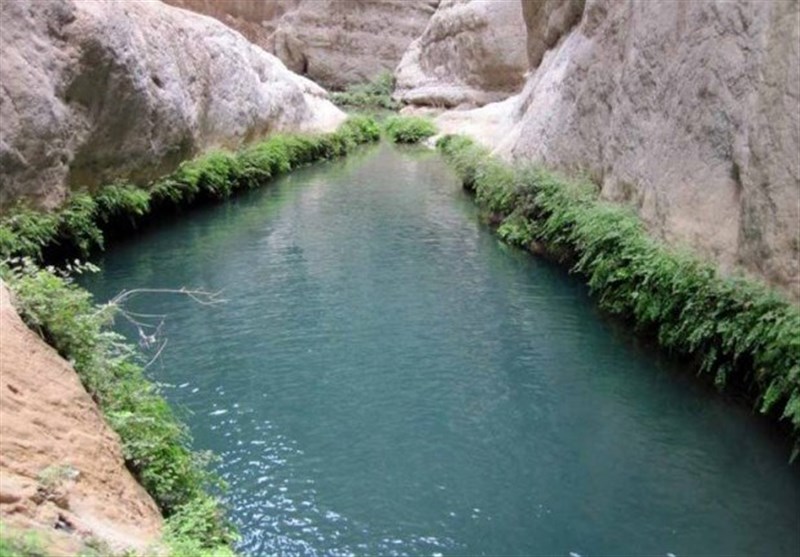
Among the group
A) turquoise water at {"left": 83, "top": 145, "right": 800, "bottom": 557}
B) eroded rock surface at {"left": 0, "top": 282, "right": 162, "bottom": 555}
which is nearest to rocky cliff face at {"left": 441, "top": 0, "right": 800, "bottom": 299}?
turquoise water at {"left": 83, "top": 145, "right": 800, "bottom": 557}

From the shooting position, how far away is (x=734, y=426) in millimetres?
10383

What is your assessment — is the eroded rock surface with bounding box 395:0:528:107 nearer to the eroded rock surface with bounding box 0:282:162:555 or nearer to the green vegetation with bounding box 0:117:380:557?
the green vegetation with bounding box 0:117:380:557

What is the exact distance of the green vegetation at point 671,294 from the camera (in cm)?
964

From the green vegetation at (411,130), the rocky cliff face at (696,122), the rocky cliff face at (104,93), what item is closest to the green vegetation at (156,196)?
the rocky cliff face at (104,93)

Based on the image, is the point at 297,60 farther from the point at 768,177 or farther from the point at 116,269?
the point at 768,177

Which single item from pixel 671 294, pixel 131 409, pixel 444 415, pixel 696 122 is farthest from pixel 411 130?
pixel 131 409

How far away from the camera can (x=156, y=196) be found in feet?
69.9

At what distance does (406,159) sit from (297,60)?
27.1m

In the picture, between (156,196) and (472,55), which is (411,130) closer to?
(472,55)

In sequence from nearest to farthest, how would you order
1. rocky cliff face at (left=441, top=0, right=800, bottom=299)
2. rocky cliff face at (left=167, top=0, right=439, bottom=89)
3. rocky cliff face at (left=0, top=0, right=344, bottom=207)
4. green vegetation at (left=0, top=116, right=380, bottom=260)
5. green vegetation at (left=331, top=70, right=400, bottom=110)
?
1. rocky cliff face at (left=441, top=0, right=800, bottom=299)
2. green vegetation at (left=0, top=116, right=380, bottom=260)
3. rocky cliff face at (left=0, top=0, right=344, bottom=207)
4. green vegetation at (left=331, top=70, right=400, bottom=110)
5. rocky cliff face at (left=167, top=0, right=439, bottom=89)

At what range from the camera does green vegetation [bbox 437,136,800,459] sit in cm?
964

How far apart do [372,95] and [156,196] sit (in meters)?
34.4

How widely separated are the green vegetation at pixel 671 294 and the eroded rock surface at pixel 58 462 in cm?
640

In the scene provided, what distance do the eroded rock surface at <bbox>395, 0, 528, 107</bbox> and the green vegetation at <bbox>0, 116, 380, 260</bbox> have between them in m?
10.7
